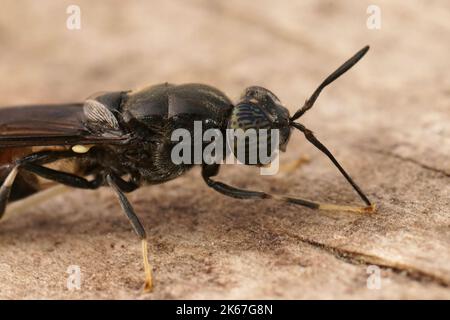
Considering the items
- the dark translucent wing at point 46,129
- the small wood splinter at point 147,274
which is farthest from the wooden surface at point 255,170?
the dark translucent wing at point 46,129

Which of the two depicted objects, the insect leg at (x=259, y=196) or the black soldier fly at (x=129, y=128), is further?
the black soldier fly at (x=129, y=128)

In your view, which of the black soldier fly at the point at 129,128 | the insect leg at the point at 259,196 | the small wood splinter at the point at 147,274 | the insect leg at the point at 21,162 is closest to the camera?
the small wood splinter at the point at 147,274

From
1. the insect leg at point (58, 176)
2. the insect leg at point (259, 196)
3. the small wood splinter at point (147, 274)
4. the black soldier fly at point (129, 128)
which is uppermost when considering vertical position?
the black soldier fly at point (129, 128)

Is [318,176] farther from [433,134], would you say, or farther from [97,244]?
[97,244]

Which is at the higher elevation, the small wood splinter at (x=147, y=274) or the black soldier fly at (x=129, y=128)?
the black soldier fly at (x=129, y=128)

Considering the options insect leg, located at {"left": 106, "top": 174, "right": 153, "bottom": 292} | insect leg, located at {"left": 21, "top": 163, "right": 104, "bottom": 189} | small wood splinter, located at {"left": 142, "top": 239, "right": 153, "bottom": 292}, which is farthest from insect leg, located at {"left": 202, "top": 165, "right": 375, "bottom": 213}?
insect leg, located at {"left": 21, "top": 163, "right": 104, "bottom": 189}

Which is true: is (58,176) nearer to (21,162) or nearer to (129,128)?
(21,162)

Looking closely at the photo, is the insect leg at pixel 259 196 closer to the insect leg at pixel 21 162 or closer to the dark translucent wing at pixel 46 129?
the dark translucent wing at pixel 46 129
